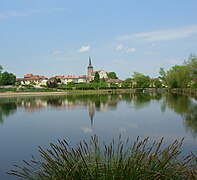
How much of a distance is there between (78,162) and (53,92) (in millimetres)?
65880

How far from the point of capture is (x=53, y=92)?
6831cm

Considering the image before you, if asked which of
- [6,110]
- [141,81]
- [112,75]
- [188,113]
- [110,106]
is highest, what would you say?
[112,75]

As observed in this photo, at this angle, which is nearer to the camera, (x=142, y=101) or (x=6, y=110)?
(x=6, y=110)

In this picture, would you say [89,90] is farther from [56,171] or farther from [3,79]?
[56,171]

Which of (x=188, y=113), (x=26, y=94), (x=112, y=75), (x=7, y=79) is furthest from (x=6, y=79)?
(x=188, y=113)

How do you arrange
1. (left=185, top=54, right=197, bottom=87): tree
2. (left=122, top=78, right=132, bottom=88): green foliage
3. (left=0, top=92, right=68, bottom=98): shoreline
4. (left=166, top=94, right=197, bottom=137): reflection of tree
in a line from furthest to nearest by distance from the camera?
(left=122, top=78, right=132, bottom=88): green foliage, (left=0, top=92, right=68, bottom=98): shoreline, (left=185, top=54, right=197, bottom=87): tree, (left=166, top=94, right=197, bottom=137): reflection of tree

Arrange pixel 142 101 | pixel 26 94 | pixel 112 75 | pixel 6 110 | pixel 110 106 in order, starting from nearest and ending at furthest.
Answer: pixel 6 110
pixel 110 106
pixel 142 101
pixel 26 94
pixel 112 75

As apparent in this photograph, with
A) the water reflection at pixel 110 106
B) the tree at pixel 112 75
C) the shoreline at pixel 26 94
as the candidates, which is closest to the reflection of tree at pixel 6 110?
the water reflection at pixel 110 106

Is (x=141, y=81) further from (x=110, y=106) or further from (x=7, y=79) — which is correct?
(x=110, y=106)

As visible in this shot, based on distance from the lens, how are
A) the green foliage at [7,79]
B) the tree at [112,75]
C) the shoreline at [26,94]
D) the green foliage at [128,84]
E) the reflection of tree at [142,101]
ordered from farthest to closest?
the tree at [112,75] < the green foliage at [7,79] < the green foliage at [128,84] < the shoreline at [26,94] < the reflection of tree at [142,101]

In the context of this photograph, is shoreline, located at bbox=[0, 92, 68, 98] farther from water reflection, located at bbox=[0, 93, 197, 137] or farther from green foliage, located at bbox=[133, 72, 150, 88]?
green foliage, located at bbox=[133, 72, 150, 88]

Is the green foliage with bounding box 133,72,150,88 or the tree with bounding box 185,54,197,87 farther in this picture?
the green foliage with bounding box 133,72,150,88

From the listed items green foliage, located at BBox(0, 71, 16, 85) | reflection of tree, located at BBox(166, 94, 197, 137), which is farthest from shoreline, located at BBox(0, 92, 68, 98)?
reflection of tree, located at BBox(166, 94, 197, 137)

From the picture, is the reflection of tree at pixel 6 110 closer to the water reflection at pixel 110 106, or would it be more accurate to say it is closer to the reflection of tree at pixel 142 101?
the water reflection at pixel 110 106
